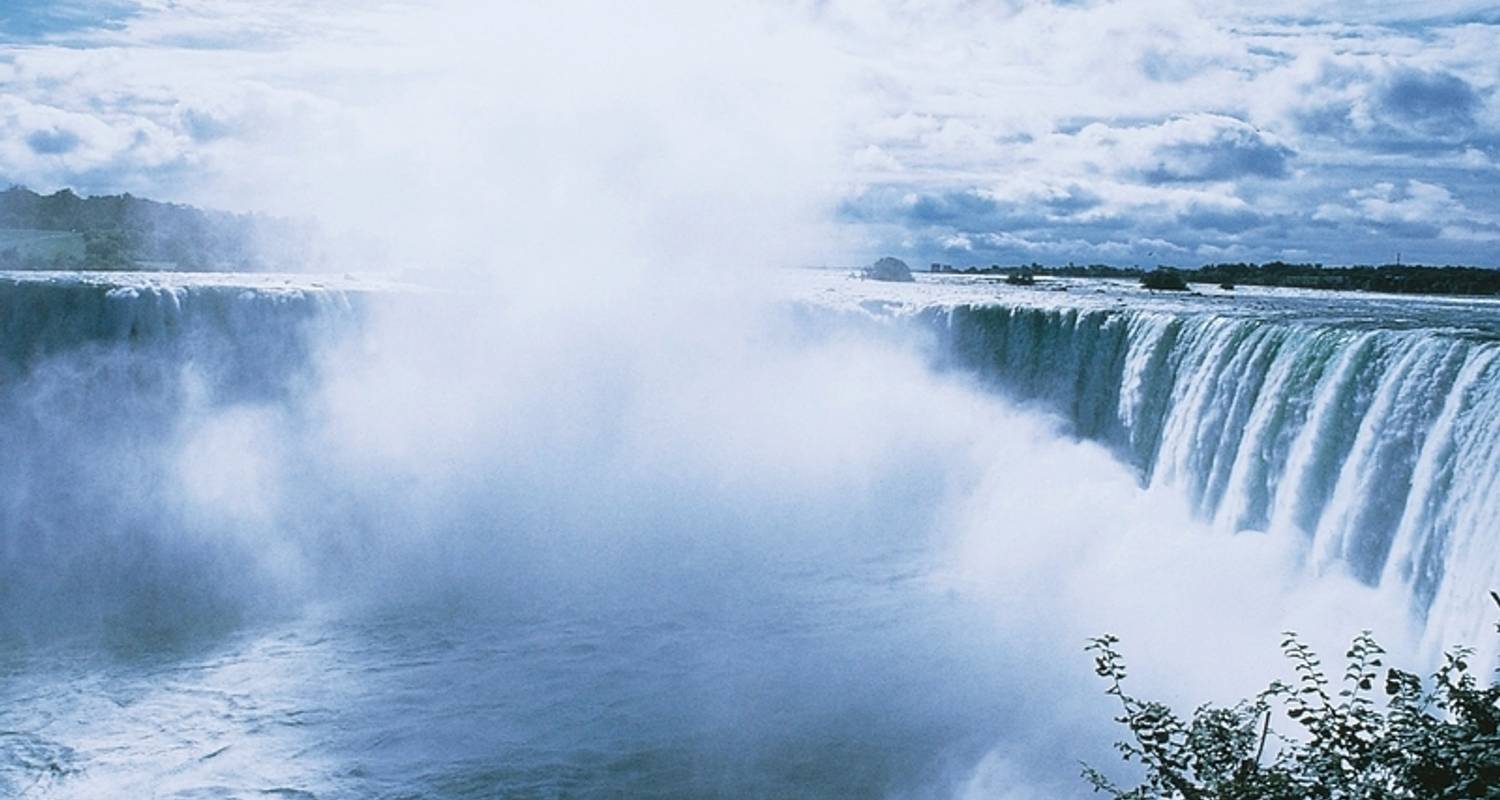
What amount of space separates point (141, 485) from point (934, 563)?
14528 millimetres

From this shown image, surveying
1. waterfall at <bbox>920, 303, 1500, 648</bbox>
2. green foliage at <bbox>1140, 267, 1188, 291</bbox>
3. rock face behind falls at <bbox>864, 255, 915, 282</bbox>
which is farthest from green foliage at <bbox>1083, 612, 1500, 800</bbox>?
rock face behind falls at <bbox>864, 255, 915, 282</bbox>

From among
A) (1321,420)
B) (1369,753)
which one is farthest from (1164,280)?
(1369,753)

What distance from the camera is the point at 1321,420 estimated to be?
533 inches

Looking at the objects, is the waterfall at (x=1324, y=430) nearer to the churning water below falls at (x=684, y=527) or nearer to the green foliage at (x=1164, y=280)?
the churning water below falls at (x=684, y=527)

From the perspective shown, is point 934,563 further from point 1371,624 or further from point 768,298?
point 768,298

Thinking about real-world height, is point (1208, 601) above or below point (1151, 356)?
below

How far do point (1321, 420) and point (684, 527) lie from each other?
1143cm

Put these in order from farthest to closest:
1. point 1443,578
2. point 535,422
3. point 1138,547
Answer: point 535,422, point 1138,547, point 1443,578

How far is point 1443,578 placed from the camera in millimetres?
11031

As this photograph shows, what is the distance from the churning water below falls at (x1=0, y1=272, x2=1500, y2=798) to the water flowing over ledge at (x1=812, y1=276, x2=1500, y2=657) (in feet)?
0.16

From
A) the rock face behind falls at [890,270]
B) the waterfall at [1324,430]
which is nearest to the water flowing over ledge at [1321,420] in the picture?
the waterfall at [1324,430]

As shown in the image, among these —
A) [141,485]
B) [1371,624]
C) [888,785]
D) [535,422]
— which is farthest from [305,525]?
[1371,624]

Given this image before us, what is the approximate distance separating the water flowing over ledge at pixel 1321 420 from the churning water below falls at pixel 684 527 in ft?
0.16

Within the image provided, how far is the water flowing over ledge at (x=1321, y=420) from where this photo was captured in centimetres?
1101
